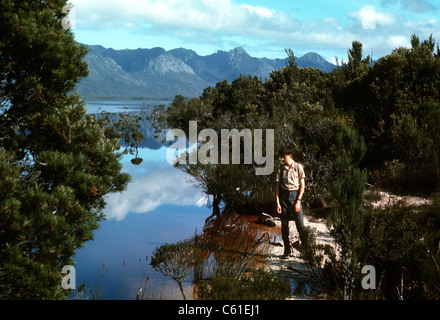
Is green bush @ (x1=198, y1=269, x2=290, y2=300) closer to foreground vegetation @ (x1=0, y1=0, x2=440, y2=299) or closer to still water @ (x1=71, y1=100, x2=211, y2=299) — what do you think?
foreground vegetation @ (x1=0, y1=0, x2=440, y2=299)

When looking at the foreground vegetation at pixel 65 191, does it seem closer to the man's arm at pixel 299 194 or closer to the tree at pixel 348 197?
the tree at pixel 348 197

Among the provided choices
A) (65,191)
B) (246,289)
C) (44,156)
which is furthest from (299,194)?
(44,156)

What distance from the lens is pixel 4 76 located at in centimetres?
612

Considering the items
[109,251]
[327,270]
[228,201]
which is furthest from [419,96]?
[109,251]

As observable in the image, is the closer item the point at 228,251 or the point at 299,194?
the point at 299,194

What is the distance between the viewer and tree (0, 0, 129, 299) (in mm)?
5176

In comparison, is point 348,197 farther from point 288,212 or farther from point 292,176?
point 288,212

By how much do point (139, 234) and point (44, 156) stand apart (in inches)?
351

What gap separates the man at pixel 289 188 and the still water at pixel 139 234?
2459 millimetres

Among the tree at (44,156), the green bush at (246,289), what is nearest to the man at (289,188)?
the green bush at (246,289)

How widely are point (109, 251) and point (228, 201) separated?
4.46 meters

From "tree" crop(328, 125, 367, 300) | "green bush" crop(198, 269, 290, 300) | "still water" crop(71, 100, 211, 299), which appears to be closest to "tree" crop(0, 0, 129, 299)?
"still water" crop(71, 100, 211, 299)

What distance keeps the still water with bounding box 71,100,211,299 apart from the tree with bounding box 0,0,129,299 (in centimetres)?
101

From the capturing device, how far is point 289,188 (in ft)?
27.7
